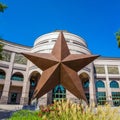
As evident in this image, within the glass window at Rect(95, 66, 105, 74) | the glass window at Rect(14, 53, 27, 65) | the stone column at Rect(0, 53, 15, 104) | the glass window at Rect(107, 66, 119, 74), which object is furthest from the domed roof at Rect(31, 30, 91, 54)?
the glass window at Rect(107, 66, 119, 74)

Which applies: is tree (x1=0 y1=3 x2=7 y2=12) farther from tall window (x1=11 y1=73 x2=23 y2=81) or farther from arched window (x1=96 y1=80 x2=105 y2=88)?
arched window (x1=96 y1=80 x2=105 y2=88)

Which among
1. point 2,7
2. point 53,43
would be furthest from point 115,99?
point 2,7

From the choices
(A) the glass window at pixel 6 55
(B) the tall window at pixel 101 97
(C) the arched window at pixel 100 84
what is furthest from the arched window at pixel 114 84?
(A) the glass window at pixel 6 55

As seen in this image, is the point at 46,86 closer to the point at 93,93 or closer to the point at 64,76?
the point at 64,76

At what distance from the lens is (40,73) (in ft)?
89.1

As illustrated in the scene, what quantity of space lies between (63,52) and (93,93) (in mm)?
22008

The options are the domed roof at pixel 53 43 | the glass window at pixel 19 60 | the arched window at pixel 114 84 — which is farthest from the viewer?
the arched window at pixel 114 84

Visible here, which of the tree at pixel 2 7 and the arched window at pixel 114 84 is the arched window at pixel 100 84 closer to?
the arched window at pixel 114 84

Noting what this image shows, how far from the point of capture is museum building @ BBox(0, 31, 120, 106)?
27.9 metres

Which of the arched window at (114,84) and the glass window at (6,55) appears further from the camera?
the arched window at (114,84)

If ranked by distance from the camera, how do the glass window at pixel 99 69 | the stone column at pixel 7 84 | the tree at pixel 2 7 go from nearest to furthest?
the tree at pixel 2 7 → the stone column at pixel 7 84 → the glass window at pixel 99 69

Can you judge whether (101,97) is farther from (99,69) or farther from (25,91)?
(25,91)

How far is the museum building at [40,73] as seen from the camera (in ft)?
91.6

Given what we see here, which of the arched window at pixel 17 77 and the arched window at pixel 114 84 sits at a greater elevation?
the arched window at pixel 17 77
